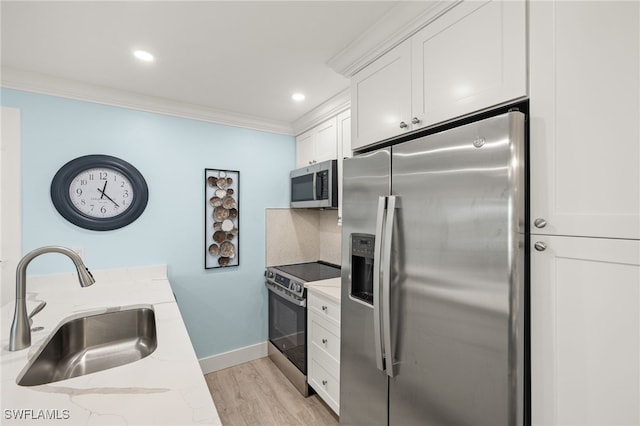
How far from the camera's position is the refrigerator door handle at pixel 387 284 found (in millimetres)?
1329

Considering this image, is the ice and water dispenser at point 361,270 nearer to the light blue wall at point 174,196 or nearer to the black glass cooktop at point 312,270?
the black glass cooktop at point 312,270

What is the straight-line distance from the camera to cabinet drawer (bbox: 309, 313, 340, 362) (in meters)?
1.96

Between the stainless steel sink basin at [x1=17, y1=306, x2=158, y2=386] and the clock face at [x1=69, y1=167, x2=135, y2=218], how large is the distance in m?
1.03

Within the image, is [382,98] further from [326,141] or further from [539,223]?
[326,141]

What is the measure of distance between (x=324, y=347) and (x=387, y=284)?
1027 millimetres

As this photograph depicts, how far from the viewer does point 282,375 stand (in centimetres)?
267

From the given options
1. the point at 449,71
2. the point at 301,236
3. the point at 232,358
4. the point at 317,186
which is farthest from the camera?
the point at 301,236

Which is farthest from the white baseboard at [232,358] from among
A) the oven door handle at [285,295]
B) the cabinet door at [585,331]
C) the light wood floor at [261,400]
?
the cabinet door at [585,331]

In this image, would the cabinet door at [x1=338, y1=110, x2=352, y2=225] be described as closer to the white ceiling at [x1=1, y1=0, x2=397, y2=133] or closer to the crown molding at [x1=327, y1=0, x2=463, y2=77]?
the white ceiling at [x1=1, y1=0, x2=397, y2=133]

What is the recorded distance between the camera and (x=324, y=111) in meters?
2.56

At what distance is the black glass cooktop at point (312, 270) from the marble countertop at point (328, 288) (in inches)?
5.0

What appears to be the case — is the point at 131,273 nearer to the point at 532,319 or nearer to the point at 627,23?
the point at 532,319

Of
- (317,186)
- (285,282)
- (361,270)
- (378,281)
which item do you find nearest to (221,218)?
(285,282)

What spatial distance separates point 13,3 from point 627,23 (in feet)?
7.76
